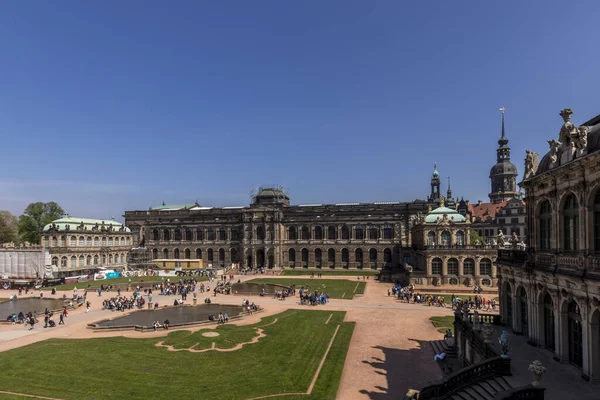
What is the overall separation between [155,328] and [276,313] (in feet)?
41.9

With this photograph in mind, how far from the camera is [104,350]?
28.4 metres

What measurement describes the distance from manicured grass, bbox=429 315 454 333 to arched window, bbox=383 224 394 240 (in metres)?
45.7

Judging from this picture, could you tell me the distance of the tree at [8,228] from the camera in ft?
314

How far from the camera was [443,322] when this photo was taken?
122 feet

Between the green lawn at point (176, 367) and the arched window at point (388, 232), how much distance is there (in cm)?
5416

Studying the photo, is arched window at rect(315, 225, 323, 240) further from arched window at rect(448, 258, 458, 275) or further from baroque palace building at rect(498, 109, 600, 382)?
baroque palace building at rect(498, 109, 600, 382)

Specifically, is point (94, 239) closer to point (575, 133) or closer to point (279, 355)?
point (279, 355)

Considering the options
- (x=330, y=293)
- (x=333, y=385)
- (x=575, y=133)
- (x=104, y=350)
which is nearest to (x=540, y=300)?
(x=575, y=133)

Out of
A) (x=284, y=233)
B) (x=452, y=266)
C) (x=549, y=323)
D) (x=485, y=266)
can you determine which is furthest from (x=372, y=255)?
(x=549, y=323)

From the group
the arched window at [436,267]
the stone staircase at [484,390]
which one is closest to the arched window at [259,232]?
the arched window at [436,267]

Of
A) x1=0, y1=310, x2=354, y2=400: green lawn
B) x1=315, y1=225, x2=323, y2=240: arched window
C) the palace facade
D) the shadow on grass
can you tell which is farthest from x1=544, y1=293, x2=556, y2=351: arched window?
x1=315, y1=225, x2=323, y2=240: arched window

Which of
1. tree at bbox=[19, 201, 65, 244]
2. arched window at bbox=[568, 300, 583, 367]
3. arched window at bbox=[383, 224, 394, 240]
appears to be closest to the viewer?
arched window at bbox=[568, 300, 583, 367]

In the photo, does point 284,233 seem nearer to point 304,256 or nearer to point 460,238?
point 304,256

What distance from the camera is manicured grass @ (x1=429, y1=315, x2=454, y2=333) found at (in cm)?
3488
